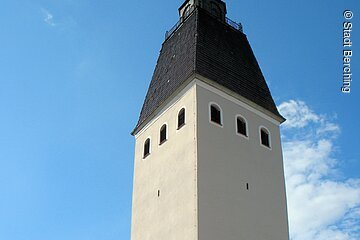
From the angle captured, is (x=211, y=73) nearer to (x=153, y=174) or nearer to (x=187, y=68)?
(x=187, y=68)

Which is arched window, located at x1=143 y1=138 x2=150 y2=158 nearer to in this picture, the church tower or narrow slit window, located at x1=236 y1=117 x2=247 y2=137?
the church tower

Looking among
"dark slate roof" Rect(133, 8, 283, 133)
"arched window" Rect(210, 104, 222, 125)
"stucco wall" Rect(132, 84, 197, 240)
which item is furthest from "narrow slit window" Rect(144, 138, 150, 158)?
"arched window" Rect(210, 104, 222, 125)

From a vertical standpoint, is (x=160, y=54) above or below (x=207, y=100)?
above

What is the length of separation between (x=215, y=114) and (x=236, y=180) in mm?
3237

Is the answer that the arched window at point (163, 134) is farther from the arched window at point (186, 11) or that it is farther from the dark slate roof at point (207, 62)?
the arched window at point (186, 11)

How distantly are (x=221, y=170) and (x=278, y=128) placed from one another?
18.4 ft

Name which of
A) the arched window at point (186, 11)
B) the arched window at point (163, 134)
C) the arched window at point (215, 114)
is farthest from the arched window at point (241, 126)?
the arched window at point (186, 11)

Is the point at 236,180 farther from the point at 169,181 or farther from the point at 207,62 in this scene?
the point at 207,62

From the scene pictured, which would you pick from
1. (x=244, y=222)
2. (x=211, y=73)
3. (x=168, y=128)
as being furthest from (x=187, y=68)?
(x=244, y=222)

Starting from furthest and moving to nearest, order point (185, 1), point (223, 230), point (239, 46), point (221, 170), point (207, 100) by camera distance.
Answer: point (185, 1) → point (239, 46) → point (207, 100) → point (221, 170) → point (223, 230)

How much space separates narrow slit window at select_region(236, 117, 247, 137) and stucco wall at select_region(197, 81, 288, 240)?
283 mm

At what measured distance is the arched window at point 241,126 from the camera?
84.7ft

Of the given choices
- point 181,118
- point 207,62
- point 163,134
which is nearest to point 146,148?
point 163,134

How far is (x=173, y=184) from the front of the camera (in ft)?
79.0
